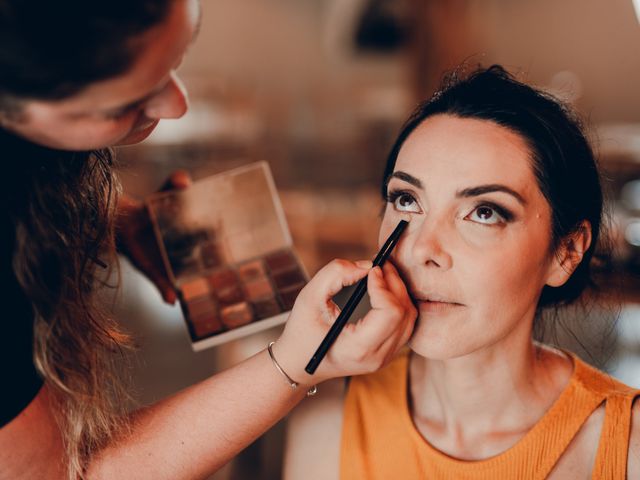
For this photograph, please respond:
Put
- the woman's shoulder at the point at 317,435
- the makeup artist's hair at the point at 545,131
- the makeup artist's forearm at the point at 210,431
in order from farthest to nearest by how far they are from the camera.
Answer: the woman's shoulder at the point at 317,435, the makeup artist's hair at the point at 545,131, the makeup artist's forearm at the point at 210,431

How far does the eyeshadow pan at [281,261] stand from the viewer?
1309 mm

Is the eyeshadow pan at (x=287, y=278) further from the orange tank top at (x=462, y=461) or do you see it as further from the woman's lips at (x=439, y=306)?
the woman's lips at (x=439, y=306)

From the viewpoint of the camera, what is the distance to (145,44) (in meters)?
0.70

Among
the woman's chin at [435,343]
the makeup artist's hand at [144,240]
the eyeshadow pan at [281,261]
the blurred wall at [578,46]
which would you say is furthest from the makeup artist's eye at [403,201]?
the blurred wall at [578,46]

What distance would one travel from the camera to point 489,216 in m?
1.00

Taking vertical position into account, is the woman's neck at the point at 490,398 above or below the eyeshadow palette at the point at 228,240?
below

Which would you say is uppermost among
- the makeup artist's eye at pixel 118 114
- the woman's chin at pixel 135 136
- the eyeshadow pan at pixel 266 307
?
the makeup artist's eye at pixel 118 114

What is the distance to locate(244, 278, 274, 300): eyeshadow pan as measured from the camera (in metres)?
1.26

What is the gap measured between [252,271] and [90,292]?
0.39m

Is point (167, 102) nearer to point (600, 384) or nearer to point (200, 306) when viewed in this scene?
point (200, 306)

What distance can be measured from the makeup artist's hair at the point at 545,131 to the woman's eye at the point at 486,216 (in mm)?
103

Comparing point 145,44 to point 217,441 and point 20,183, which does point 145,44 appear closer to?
point 20,183

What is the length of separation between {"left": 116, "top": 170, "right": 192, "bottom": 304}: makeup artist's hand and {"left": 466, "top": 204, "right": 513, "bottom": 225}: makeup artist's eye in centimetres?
69

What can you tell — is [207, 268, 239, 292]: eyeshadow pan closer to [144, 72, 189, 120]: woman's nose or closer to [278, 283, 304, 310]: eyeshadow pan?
[278, 283, 304, 310]: eyeshadow pan
